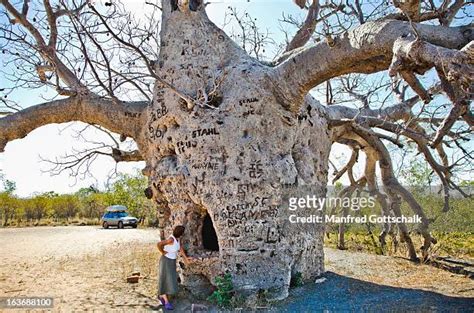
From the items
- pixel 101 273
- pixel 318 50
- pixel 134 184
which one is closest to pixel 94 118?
pixel 101 273

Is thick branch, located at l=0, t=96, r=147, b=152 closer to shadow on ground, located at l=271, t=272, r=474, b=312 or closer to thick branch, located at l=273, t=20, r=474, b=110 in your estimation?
thick branch, located at l=273, t=20, r=474, b=110

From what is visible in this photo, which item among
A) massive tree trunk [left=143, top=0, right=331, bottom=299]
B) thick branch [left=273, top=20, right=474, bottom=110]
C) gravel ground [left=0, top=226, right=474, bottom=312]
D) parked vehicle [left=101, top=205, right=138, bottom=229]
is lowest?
gravel ground [left=0, top=226, right=474, bottom=312]

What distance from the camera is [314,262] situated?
660 centimetres

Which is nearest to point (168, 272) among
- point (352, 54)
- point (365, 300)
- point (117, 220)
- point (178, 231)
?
point (178, 231)

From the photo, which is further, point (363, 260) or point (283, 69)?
point (363, 260)

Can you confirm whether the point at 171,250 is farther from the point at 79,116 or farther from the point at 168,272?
the point at 79,116

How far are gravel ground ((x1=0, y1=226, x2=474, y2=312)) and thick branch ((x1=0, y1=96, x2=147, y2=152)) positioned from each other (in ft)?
7.70

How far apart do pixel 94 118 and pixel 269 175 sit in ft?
10.5

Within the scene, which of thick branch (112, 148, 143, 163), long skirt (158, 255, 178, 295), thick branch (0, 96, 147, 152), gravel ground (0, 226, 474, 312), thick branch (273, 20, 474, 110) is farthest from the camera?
thick branch (112, 148, 143, 163)

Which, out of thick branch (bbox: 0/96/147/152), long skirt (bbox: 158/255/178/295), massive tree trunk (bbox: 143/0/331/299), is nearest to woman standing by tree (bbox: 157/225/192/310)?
long skirt (bbox: 158/255/178/295)

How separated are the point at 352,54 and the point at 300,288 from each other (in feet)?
10.2

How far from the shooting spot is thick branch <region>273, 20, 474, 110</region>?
4363mm

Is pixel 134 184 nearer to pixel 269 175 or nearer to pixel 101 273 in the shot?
pixel 101 273

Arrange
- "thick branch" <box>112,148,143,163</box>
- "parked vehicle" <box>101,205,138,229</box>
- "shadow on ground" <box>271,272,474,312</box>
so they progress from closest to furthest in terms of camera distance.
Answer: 1. "shadow on ground" <box>271,272,474,312</box>
2. "thick branch" <box>112,148,143,163</box>
3. "parked vehicle" <box>101,205,138,229</box>
